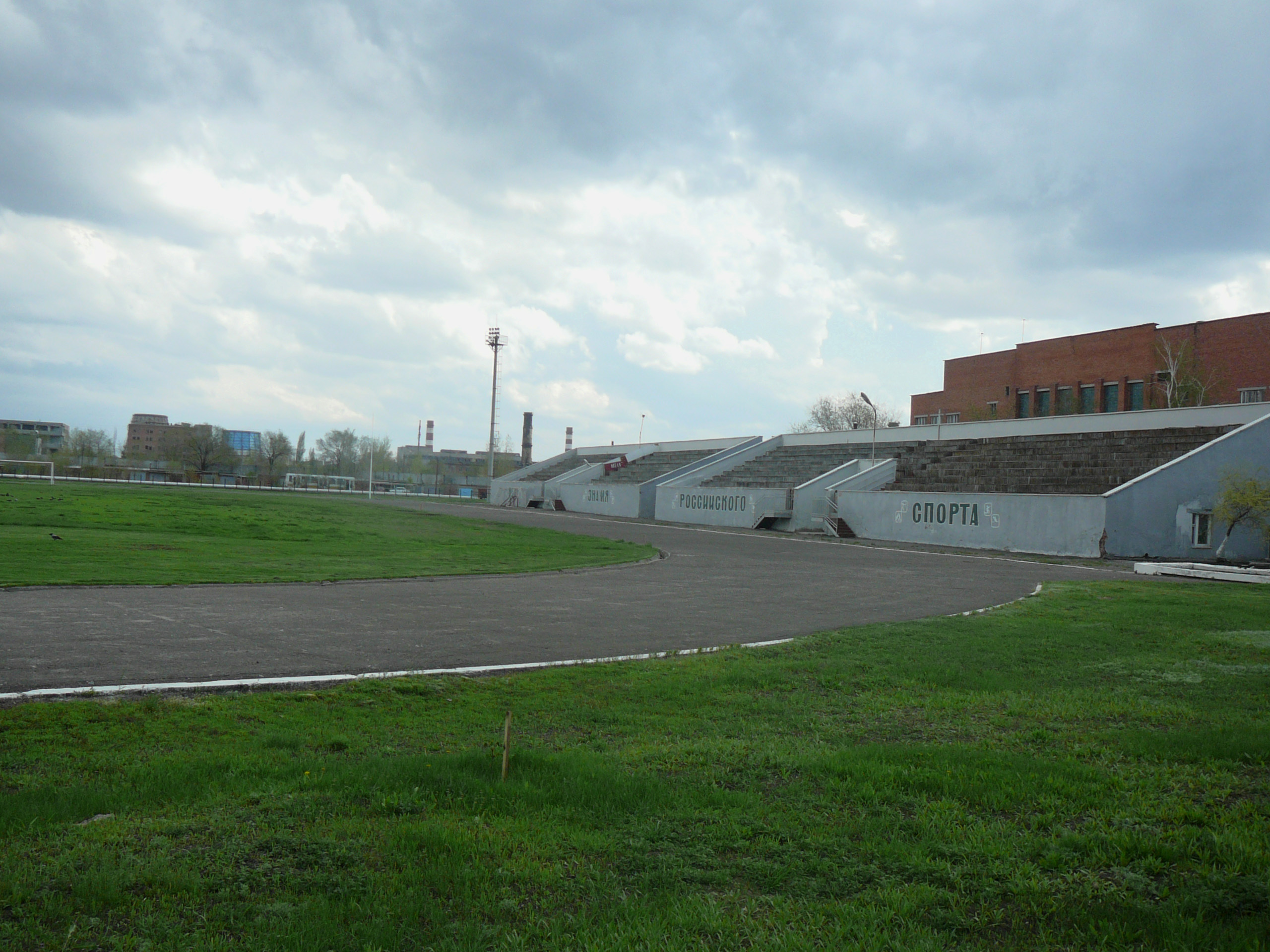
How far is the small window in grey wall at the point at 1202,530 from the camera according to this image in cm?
2867

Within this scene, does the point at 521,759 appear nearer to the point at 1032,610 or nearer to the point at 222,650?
the point at 222,650

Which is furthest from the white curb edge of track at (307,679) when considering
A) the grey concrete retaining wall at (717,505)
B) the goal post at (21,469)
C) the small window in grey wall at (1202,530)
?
the goal post at (21,469)

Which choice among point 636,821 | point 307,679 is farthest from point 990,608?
point 636,821

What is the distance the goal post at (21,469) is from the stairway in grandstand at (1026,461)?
4939 cm

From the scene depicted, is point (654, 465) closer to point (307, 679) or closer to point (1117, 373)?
point (1117, 373)

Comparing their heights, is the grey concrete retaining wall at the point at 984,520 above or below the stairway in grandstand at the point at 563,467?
below

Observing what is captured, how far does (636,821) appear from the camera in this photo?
14.8 ft

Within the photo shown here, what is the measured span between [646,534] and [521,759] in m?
31.3

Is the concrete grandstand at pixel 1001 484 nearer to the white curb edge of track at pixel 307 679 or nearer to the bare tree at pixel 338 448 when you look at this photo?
the white curb edge of track at pixel 307 679

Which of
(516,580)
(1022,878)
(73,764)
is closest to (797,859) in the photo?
(1022,878)

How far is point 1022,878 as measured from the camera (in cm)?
390

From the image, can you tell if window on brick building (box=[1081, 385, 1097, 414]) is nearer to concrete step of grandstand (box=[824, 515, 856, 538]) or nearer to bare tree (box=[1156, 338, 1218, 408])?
bare tree (box=[1156, 338, 1218, 408])

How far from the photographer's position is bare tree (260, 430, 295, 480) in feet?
337

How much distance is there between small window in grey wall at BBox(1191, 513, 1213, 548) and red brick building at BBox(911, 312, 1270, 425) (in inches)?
660
